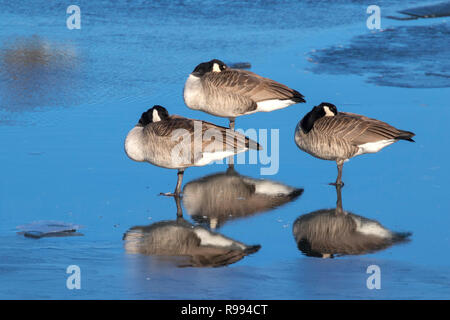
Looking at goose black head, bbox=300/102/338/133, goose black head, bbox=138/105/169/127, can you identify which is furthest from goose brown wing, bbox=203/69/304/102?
goose black head, bbox=138/105/169/127

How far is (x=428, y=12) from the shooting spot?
1523cm

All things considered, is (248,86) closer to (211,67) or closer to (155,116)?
(211,67)

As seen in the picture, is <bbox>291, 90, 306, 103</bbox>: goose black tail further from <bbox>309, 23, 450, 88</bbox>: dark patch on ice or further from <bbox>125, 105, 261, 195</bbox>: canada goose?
<bbox>125, 105, 261, 195</bbox>: canada goose

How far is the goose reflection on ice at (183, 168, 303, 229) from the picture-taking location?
6.55 meters

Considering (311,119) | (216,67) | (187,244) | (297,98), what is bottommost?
(187,244)

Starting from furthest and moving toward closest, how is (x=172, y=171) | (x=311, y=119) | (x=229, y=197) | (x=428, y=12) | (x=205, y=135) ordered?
(x=428, y=12), (x=172, y=171), (x=311, y=119), (x=205, y=135), (x=229, y=197)

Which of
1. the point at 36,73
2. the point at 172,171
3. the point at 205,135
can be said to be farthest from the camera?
the point at 36,73

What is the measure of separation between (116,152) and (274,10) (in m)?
7.85

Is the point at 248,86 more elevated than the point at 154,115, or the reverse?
the point at 248,86

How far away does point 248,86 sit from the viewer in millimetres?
9312

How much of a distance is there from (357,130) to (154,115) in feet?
6.57

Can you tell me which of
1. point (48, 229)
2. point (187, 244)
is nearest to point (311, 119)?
point (187, 244)

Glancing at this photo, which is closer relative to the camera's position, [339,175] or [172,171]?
[339,175]

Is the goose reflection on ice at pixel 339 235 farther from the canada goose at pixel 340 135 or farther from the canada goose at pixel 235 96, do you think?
the canada goose at pixel 235 96
